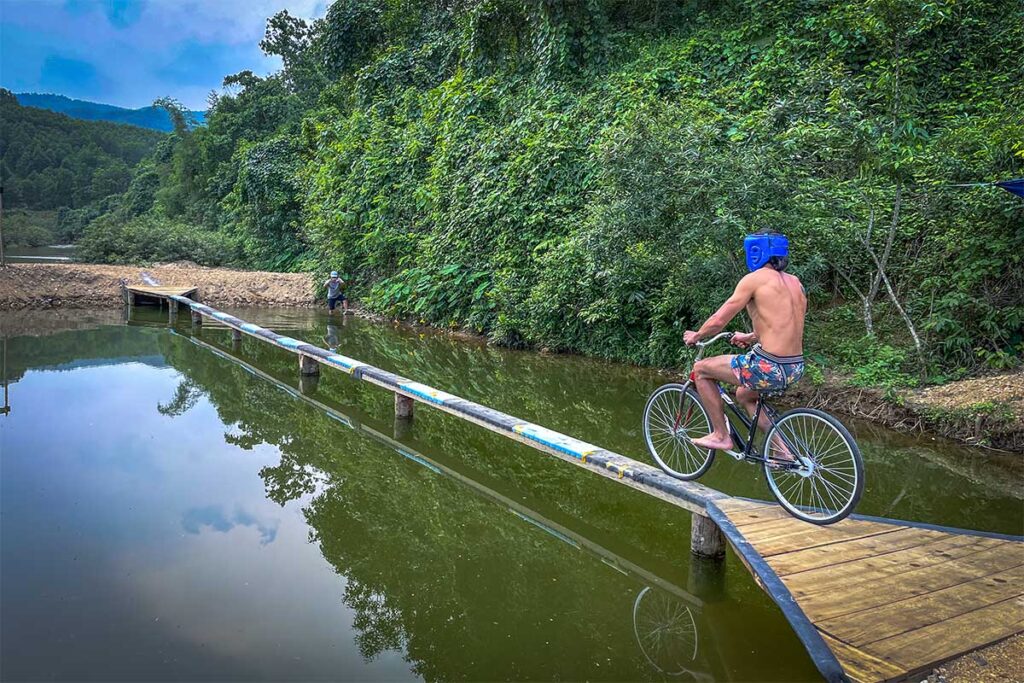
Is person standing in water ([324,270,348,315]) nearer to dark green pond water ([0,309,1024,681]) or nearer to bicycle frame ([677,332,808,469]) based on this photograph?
dark green pond water ([0,309,1024,681])

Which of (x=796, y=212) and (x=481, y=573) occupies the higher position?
(x=796, y=212)

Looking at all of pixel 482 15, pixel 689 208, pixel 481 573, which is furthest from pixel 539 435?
pixel 482 15

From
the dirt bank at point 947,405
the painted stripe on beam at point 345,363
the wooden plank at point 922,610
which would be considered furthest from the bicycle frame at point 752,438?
the painted stripe on beam at point 345,363

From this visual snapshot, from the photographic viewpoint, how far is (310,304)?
20000 millimetres

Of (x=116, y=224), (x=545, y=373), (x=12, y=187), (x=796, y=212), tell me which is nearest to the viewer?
(x=796, y=212)

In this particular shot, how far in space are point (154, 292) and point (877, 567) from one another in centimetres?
1709

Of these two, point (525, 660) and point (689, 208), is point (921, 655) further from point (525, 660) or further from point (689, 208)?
point (689, 208)

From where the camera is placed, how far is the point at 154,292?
1684 centimetres

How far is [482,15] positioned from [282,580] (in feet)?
50.4

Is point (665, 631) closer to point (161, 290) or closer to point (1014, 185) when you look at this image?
point (1014, 185)

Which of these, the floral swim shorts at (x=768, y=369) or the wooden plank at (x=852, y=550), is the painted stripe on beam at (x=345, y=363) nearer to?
the floral swim shorts at (x=768, y=369)

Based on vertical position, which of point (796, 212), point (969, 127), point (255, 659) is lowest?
point (255, 659)

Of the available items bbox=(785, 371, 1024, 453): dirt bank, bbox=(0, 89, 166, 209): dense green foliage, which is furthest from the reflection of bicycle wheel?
bbox=(0, 89, 166, 209): dense green foliage

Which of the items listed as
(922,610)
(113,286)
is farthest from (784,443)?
(113,286)
